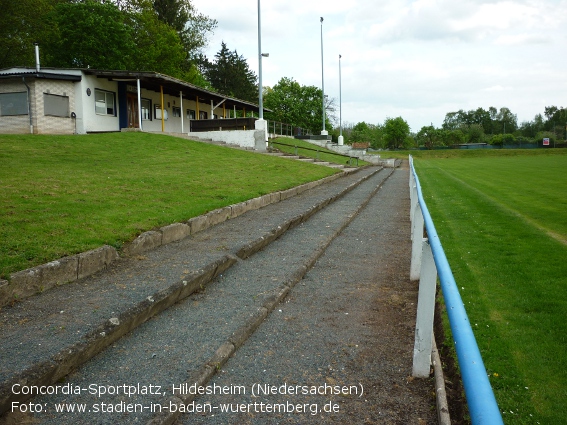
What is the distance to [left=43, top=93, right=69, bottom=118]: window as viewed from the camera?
2372 cm

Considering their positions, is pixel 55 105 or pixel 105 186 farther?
pixel 55 105

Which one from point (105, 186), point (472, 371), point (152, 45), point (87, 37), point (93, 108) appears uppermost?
point (152, 45)

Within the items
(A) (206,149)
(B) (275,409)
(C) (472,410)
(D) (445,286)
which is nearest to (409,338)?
(B) (275,409)

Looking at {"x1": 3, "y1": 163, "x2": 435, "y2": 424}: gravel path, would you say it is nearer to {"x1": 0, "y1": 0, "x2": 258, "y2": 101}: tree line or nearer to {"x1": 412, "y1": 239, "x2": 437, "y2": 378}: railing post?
{"x1": 412, "y1": 239, "x2": 437, "y2": 378}: railing post

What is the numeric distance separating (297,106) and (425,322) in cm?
7004

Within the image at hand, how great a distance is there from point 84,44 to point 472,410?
144 feet

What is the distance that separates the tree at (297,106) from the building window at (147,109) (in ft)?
137

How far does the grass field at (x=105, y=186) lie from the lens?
6.01 m

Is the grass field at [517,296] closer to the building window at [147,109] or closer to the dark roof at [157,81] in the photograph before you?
the dark roof at [157,81]

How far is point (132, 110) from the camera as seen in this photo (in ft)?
93.4

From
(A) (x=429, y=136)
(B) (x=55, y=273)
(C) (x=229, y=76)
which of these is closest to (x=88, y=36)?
(C) (x=229, y=76)

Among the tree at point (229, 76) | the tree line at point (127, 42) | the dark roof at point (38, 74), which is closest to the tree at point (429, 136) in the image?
the tree line at point (127, 42)

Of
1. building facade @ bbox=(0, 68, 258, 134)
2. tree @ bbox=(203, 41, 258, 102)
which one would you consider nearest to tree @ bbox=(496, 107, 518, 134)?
tree @ bbox=(203, 41, 258, 102)

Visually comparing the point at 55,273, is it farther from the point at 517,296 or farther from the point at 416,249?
the point at 517,296
